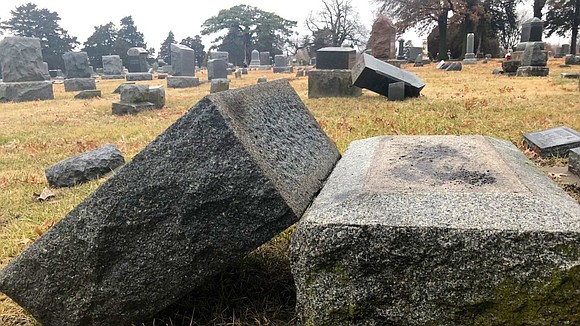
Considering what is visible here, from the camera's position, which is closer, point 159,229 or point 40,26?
point 159,229

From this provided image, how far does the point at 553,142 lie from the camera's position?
14.8ft

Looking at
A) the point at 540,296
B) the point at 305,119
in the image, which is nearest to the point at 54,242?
the point at 305,119

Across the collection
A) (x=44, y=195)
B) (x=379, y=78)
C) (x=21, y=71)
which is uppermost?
(x=21, y=71)

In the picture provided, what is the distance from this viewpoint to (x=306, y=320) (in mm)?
1457

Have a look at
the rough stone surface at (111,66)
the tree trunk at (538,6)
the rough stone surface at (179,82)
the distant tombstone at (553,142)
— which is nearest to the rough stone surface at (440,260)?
the distant tombstone at (553,142)

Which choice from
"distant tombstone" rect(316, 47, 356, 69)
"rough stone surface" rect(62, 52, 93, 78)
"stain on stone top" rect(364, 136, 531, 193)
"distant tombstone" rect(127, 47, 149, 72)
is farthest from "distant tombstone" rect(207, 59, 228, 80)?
"stain on stone top" rect(364, 136, 531, 193)

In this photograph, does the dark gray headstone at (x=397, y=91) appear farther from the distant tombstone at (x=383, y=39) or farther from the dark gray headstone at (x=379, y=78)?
the distant tombstone at (x=383, y=39)

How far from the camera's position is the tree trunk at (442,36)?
1168 inches

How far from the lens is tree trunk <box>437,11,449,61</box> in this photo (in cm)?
2966

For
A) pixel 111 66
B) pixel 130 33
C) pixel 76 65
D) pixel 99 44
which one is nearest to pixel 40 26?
pixel 99 44

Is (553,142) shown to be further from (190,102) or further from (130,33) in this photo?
(130,33)

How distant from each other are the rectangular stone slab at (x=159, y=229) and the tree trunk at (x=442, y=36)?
1197 inches

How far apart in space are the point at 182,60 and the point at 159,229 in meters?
16.3

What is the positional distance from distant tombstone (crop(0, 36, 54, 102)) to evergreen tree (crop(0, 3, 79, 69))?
32732 millimetres
